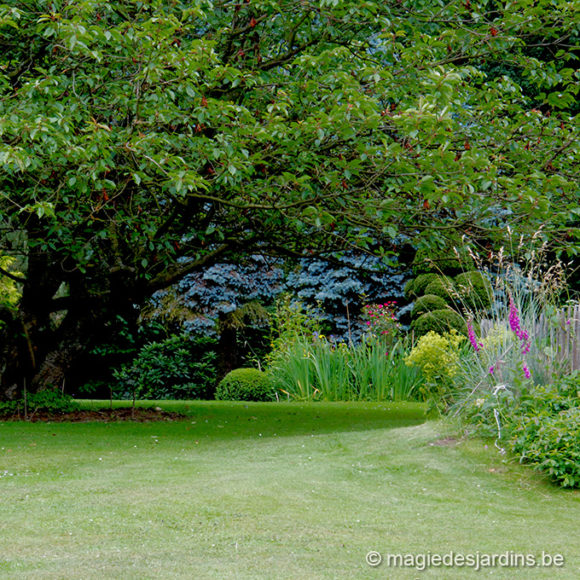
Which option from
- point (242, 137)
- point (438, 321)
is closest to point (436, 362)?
point (242, 137)

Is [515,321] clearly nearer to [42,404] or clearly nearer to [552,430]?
[552,430]

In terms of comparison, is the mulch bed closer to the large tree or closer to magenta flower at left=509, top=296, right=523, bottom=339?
the large tree

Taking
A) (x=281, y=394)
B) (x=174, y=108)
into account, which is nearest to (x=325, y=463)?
(x=174, y=108)

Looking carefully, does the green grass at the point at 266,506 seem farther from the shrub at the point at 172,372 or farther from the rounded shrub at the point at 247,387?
the shrub at the point at 172,372

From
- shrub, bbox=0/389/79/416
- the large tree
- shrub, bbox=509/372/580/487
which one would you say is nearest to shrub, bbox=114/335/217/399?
shrub, bbox=0/389/79/416

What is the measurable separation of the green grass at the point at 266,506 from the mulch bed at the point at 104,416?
1.75 meters

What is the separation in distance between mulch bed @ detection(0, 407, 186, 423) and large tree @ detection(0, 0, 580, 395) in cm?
66

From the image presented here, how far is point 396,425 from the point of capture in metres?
8.83

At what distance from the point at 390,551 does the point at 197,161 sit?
14.5 ft

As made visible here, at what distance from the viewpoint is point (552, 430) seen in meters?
5.33

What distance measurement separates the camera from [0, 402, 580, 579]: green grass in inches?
136

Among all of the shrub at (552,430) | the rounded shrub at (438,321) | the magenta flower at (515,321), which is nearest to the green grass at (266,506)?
the shrub at (552,430)

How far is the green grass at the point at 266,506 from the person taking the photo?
3.46 meters

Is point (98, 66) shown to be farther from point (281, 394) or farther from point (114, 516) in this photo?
point (281, 394)
